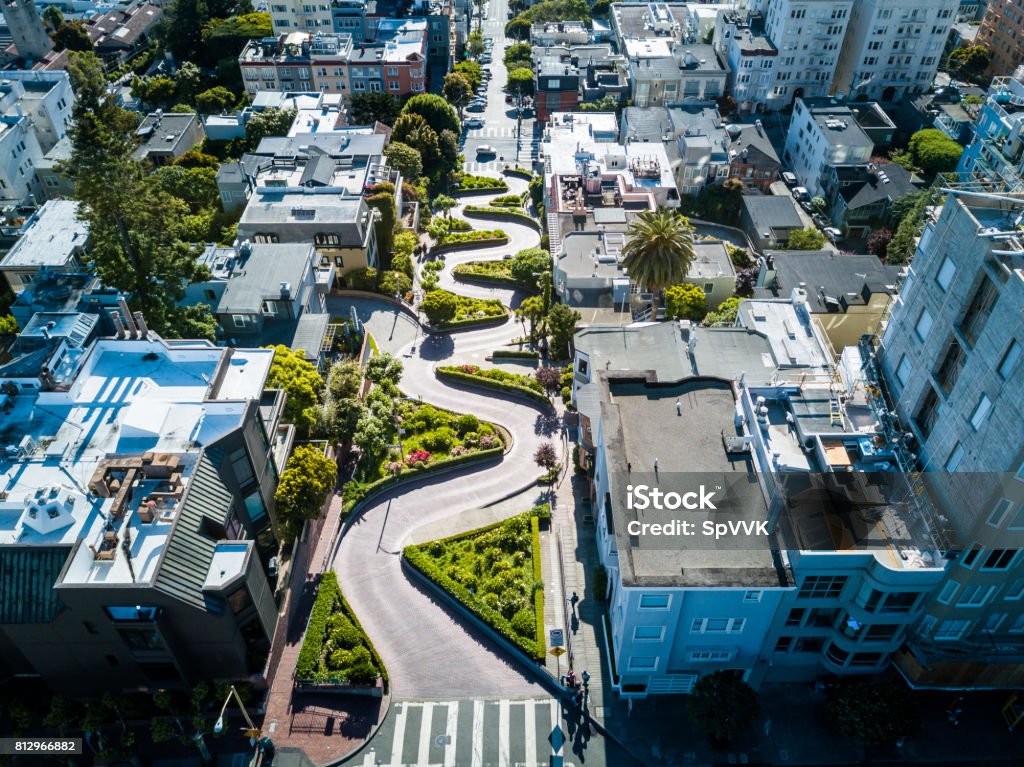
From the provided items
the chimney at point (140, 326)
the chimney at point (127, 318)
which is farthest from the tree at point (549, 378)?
the chimney at point (127, 318)

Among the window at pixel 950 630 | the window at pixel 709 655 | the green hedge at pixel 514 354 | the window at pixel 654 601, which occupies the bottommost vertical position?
the green hedge at pixel 514 354

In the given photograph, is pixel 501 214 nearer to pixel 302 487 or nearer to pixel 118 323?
pixel 118 323

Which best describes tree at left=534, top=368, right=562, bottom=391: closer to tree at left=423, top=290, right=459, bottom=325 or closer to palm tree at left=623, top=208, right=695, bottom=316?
palm tree at left=623, top=208, right=695, bottom=316

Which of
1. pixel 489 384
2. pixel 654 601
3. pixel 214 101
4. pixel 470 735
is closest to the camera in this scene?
pixel 654 601

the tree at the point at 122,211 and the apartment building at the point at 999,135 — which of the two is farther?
the apartment building at the point at 999,135

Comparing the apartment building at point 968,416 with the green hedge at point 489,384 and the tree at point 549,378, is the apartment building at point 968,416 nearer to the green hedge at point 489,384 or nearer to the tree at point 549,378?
the tree at point 549,378

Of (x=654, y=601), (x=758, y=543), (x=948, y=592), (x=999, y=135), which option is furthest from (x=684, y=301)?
(x=999, y=135)

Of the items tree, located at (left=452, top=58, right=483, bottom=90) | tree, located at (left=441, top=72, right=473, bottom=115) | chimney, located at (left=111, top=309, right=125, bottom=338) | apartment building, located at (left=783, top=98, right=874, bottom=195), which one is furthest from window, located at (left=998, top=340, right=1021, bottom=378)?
tree, located at (left=452, top=58, right=483, bottom=90)
